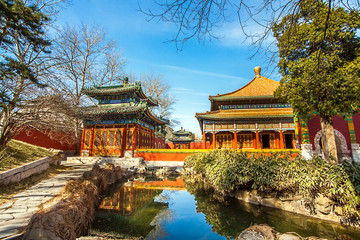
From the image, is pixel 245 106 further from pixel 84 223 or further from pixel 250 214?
pixel 84 223

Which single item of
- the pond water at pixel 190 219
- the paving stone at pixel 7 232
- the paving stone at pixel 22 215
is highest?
the paving stone at pixel 22 215

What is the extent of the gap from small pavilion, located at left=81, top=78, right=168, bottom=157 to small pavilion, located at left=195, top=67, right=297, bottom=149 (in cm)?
582

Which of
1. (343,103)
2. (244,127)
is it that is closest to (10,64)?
(343,103)

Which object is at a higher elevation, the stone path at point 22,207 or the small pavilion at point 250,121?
the small pavilion at point 250,121

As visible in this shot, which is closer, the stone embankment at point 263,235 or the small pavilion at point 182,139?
the stone embankment at point 263,235

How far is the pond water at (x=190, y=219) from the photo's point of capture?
4223 mm

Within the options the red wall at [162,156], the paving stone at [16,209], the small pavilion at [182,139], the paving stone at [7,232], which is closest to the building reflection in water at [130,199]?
the paving stone at [16,209]

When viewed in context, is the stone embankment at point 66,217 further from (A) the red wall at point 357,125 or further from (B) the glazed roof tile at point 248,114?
(A) the red wall at point 357,125

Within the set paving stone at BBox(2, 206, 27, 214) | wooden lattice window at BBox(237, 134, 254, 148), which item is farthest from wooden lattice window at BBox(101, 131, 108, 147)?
wooden lattice window at BBox(237, 134, 254, 148)

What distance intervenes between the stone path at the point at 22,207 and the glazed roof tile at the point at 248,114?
13371 mm

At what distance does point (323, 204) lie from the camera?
4.69 metres

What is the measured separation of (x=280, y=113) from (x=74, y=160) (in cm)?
1800

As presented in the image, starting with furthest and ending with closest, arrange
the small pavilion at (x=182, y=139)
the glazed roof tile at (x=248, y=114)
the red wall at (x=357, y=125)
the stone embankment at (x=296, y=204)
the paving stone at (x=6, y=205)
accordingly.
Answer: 1. the small pavilion at (x=182, y=139)
2. the glazed roof tile at (x=248, y=114)
3. the red wall at (x=357, y=125)
4. the stone embankment at (x=296, y=204)
5. the paving stone at (x=6, y=205)

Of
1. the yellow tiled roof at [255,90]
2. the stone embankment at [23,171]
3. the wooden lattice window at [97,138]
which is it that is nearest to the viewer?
the stone embankment at [23,171]
